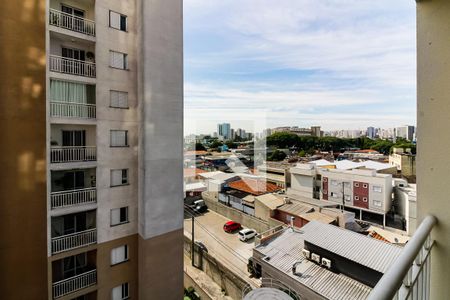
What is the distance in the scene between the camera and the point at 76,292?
3.74m

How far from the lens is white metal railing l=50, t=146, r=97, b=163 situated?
3588 mm

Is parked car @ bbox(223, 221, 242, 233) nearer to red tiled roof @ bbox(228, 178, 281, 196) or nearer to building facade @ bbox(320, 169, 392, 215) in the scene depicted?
red tiled roof @ bbox(228, 178, 281, 196)

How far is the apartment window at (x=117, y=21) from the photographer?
3963mm

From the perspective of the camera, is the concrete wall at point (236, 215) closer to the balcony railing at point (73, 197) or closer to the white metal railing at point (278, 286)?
the white metal railing at point (278, 286)

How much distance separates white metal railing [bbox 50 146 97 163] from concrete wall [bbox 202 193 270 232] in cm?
792

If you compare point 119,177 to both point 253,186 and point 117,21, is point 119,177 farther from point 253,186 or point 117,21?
point 253,186

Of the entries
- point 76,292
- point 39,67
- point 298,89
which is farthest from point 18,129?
point 298,89

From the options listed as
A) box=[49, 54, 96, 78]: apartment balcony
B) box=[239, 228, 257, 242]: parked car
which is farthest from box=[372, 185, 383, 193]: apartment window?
box=[49, 54, 96, 78]: apartment balcony

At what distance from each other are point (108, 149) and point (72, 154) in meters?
0.52

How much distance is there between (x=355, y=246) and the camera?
203 inches

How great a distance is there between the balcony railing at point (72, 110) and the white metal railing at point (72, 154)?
0.50m

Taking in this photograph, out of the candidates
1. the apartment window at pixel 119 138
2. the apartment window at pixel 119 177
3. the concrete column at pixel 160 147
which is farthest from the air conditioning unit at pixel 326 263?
the apartment window at pixel 119 138

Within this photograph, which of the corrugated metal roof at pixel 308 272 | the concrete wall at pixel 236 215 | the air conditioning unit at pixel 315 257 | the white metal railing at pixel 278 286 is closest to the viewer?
the corrugated metal roof at pixel 308 272

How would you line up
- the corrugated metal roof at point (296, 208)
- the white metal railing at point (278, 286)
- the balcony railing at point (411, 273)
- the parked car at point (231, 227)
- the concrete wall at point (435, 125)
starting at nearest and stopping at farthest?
the balcony railing at point (411, 273) < the concrete wall at point (435, 125) < the white metal railing at point (278, 286) < the corrugated metal roof at point (296, 208) < the parked car at point (231, 227)
